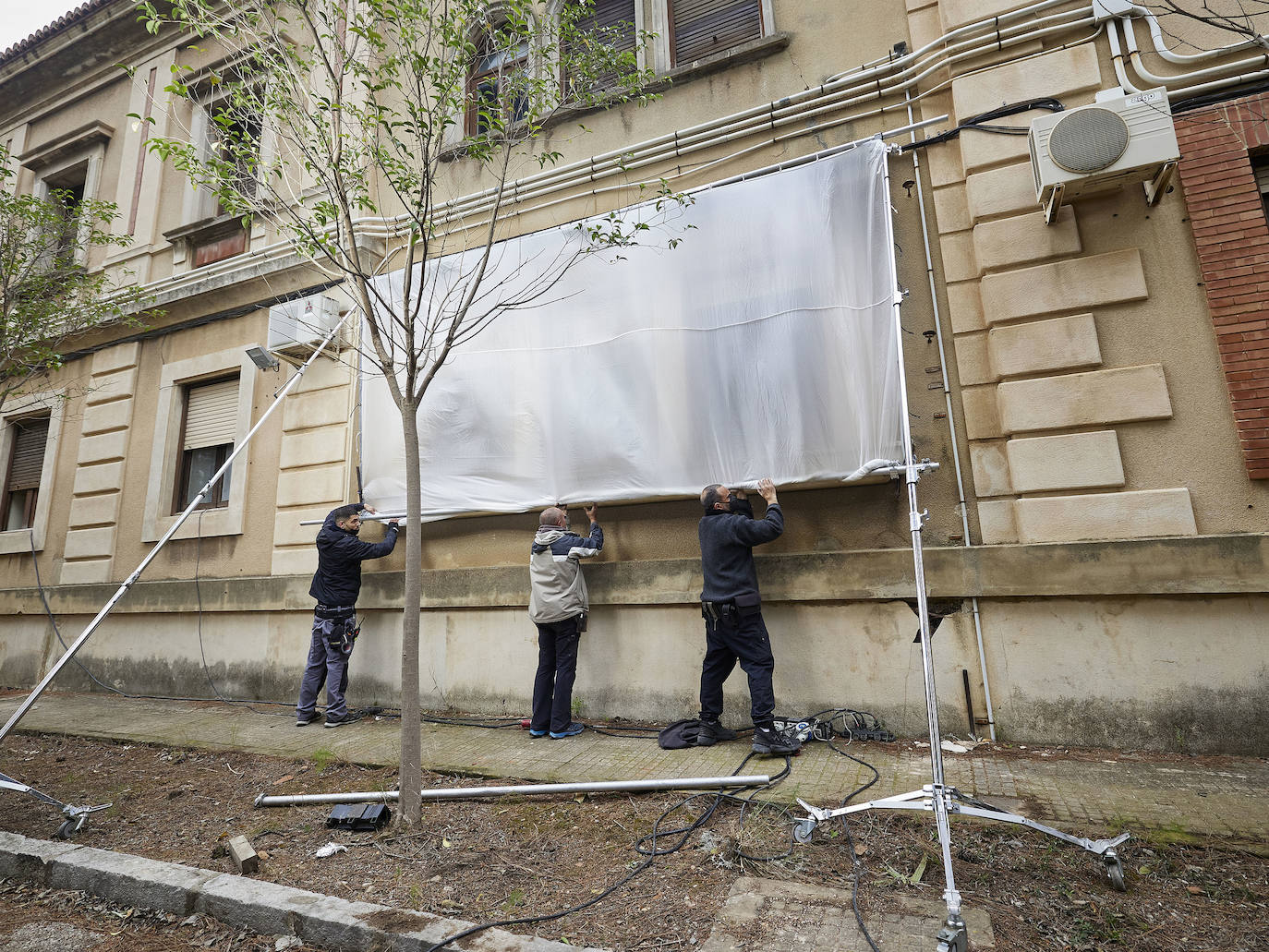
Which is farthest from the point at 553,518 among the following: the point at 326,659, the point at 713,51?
the point at 713,51

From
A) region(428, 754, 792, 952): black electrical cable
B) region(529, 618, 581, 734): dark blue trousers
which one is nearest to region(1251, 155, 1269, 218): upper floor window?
region(428, 754, 792, 952): black electrical cable

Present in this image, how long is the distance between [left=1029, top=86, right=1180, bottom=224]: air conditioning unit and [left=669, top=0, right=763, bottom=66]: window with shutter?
3.29 m

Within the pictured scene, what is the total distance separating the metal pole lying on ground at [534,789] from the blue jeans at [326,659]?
6.66ft

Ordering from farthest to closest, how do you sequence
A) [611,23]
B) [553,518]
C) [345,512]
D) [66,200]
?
[66,200], [611,23], [345,512], [553,518]

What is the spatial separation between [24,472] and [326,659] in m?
7.27

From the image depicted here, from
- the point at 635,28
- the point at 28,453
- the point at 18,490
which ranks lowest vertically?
the point at 18,490

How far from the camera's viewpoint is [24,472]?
32.0ft

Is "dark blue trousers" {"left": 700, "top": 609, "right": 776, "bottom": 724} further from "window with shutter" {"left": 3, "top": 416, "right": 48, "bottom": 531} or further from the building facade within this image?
"window with shutter" {"left": 3, "top": 416, "right": 48, "bottom": 531}

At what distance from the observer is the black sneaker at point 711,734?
467 centimetres

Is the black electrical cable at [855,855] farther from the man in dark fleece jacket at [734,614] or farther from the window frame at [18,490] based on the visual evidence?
the window frame at [18,490]

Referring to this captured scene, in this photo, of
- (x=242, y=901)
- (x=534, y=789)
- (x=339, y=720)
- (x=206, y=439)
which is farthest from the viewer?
(x=206, y=439)

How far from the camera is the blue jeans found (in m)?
6.04

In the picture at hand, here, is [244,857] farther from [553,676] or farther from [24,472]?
[24,472]

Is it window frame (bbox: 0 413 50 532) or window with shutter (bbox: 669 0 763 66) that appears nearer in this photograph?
window with shutter (bbox: 669 0 763 66)
